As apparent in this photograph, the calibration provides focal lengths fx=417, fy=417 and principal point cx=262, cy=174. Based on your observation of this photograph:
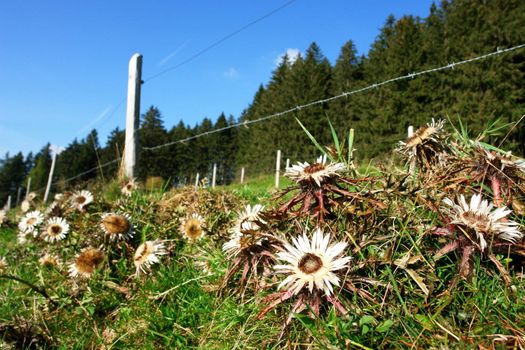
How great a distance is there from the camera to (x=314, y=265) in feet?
3.55

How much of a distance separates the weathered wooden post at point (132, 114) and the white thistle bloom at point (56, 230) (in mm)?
1592

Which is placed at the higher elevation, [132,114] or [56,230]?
[132,114]

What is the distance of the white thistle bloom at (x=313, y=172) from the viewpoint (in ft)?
4.09

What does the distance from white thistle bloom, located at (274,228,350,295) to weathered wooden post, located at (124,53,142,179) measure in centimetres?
351

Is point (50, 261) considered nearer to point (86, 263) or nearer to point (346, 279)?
point (86, 263)

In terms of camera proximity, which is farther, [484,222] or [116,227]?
[116,227]

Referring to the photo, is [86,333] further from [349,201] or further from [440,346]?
[440,346]

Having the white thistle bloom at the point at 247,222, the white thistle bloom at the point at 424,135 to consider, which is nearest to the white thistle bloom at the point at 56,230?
the white thistle bloom at the point at 247,222

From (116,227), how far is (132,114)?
106 inches

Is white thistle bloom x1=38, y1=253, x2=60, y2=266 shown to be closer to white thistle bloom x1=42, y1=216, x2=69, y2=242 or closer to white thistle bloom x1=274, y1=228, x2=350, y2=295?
white thistle bloom x1=42, y1=216, x2=69, y2=242

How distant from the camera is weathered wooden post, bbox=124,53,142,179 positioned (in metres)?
4.50

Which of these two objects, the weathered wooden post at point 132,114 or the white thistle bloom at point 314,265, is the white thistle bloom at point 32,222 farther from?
the white thistle bloom at point 314,265

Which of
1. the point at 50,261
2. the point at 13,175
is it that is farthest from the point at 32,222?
the point at 13,175

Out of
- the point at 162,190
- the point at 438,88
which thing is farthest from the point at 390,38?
the point at 162,190
